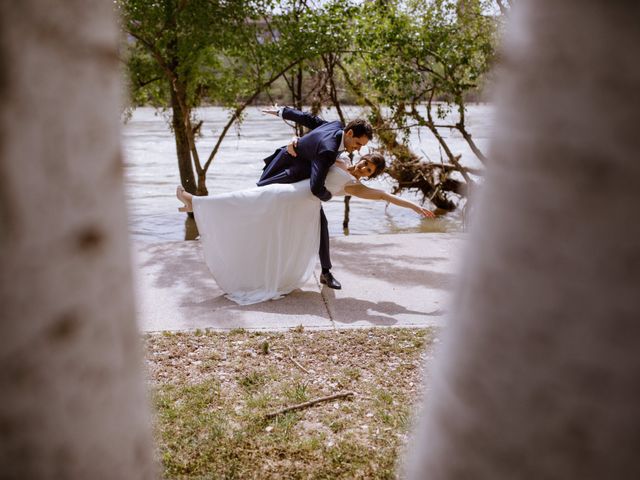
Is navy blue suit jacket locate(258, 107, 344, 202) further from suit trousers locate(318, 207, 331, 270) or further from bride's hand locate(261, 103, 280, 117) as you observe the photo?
suit trousers locate(318, 207, 331, 270)

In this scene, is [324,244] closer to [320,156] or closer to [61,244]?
[320,156]

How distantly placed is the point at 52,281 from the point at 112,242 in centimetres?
10

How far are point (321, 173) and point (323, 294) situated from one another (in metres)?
1.30

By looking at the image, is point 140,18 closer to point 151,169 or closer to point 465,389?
point 465,389

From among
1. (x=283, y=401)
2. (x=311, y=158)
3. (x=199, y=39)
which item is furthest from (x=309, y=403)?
(x=199, y=39)

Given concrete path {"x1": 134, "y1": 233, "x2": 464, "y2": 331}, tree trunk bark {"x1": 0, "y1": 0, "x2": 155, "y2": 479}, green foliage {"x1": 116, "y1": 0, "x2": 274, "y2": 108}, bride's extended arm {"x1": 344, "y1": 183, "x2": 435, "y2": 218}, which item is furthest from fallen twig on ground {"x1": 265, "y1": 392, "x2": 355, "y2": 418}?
green foliage {"x1": 116, "y1": 0, "x2": 274, "y2": 108}

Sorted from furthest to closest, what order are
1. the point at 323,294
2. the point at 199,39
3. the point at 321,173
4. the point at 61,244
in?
the point at 199,39 → the point at 323,294 → the point at 321,173 → the point at 61,244

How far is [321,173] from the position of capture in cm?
561

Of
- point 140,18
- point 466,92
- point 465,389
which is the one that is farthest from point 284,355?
point 140,18

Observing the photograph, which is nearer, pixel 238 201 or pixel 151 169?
pixel 238 201

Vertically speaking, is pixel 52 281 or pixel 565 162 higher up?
pixel 565 162

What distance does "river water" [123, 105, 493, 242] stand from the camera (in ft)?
47.7

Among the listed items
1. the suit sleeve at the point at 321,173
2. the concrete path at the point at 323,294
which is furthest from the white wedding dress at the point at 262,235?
the concrete path at the point at 323,294

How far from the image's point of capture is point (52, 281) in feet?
2.63
